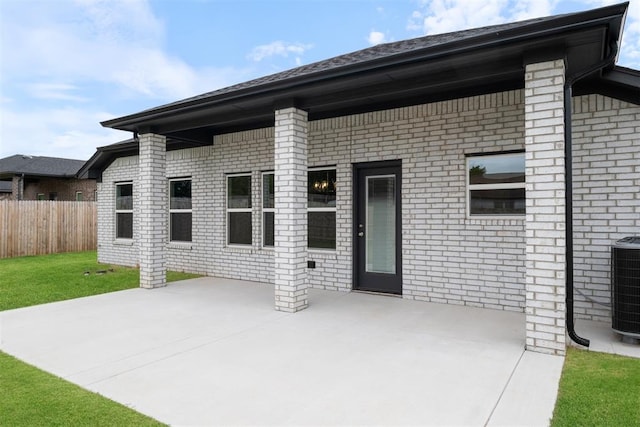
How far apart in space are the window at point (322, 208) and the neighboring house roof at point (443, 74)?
116 cm

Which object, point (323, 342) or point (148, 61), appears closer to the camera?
point (323, 342)

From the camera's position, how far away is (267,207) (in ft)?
26.9

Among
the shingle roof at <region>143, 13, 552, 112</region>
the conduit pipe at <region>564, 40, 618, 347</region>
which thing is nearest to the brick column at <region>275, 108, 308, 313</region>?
the shingle roof at <region>143, 13, 552, 112</region>

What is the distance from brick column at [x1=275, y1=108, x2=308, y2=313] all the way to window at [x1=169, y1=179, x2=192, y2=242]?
15.0ft

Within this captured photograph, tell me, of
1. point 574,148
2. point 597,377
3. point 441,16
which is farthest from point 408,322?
point 441,16

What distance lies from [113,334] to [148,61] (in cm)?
1406

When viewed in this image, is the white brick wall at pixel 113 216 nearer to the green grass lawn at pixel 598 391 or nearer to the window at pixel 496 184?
the window at pixel 496 184

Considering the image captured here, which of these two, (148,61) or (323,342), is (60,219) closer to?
(148,61)

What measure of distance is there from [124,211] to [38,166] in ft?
47.5

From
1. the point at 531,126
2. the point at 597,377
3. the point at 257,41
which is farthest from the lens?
the point at 257,41

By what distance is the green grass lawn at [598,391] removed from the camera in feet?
8.54

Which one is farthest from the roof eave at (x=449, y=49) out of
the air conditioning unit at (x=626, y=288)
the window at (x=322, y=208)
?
the window at (x=322, y=208)

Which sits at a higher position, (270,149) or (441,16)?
(441,16)

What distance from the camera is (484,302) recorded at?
19.0ft
